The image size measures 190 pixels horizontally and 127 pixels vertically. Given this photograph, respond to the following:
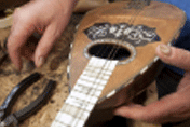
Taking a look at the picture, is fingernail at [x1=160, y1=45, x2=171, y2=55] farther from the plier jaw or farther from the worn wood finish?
the worn wood finish

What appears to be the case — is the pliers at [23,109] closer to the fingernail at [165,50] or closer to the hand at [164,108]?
the hand at [164,108]

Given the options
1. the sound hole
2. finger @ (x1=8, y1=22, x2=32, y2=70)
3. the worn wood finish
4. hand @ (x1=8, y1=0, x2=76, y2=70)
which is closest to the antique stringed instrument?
the sound hole

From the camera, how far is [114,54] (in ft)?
2.45

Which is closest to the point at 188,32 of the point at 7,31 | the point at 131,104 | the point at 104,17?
the point at 104,17

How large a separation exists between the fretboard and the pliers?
18 cm

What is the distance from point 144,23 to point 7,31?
81 centimetres

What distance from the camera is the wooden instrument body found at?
61 cm

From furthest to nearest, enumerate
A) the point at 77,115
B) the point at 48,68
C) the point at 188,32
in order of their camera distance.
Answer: the point at 188,32
the point at 48,68
the point at 77,115

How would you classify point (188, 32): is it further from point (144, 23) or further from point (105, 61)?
point (105, 61)

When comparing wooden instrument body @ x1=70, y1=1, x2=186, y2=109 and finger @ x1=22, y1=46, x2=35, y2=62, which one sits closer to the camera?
wooden instrument body @ x1=70, y1=1, x2=186, y2=109

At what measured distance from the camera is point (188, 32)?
1.04 meters

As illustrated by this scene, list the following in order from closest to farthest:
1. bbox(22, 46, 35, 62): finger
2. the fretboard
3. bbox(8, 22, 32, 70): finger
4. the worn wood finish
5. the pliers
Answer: the fretboard, the pliers, bbox(8, 22, 32, 70): finger, bbox(22, 46, 35, 62): finger, the worn wood finish

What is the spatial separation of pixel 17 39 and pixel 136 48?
499mm

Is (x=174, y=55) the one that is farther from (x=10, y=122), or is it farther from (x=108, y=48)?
(x=10, y=122)
